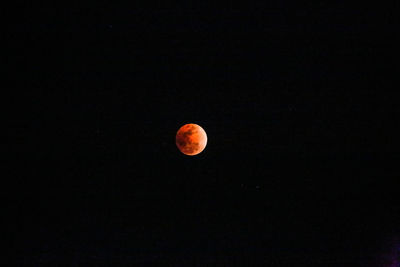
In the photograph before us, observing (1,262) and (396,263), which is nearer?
(1,262)

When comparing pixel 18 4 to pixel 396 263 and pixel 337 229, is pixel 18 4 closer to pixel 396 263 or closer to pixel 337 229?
pixel 337 229

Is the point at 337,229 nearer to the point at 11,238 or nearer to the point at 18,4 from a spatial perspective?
the point at 11,238

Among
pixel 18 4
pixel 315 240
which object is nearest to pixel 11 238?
pixel 18 4

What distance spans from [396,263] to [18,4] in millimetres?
5208

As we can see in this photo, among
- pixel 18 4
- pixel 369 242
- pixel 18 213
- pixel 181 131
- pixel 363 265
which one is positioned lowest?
pixel 363 265

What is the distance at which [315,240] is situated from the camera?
348cm

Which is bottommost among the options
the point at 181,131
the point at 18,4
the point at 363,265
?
the point at 363,265

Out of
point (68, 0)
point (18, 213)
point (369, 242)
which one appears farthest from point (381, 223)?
point (68, 0)

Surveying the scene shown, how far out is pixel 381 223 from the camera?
3.48 m

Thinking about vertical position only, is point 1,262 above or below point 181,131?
below

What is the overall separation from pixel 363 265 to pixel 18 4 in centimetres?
485

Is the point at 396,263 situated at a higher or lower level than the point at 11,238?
lower

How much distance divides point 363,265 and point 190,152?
239 centimetres

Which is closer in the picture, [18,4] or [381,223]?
[18,4]
